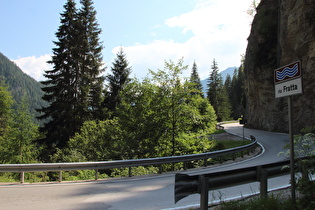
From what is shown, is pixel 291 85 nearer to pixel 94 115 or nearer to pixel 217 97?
pixel 94 115

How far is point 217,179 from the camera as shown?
3770 millimetres

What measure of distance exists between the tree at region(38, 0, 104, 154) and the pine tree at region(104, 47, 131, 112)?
17.4 ft

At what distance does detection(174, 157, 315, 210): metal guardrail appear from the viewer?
3451 millimetres

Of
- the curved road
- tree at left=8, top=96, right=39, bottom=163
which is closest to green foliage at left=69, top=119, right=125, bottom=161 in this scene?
tree at left=8, top=96, right=39, bottom=163

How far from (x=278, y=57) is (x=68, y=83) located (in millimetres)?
27188

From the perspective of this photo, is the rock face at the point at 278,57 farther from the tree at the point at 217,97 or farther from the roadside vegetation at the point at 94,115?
the tree at the point at 217,97

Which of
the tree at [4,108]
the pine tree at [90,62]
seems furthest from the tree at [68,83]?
the tree at [4,108]

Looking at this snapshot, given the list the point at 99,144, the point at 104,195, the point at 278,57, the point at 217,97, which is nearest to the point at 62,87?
the point at 99,144

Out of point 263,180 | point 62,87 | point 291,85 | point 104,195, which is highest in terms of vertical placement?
point 62,87

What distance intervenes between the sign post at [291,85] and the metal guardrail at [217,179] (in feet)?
1.87

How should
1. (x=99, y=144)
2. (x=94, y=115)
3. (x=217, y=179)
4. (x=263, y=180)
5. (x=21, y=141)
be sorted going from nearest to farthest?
(x=217, y=179) < (x=263, y=180) < (x=99, y=144) < (x=21, y=141) < (x=94, y=115)

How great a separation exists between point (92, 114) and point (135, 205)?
22.5 m

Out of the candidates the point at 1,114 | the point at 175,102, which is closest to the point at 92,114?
the point at 175,102

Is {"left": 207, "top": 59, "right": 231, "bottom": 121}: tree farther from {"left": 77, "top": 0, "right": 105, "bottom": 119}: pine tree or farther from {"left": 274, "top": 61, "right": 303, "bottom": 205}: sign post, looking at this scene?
{"left": 274, "top": 61, "right": 303, "bottom": 205}: sign post
